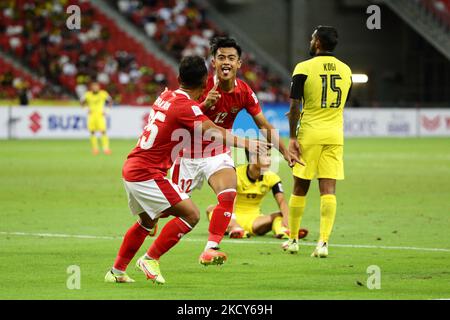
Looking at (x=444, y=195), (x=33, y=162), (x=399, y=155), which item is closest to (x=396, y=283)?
(x=444, y=195)

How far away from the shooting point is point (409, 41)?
5456 centimetres

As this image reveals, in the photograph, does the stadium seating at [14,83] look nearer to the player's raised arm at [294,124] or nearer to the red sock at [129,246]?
the player's raised arm at [294,124]

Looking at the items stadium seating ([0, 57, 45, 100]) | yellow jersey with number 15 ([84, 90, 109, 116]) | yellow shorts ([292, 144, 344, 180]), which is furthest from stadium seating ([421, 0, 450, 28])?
yellow shorts ([292, 144, 344, 180])

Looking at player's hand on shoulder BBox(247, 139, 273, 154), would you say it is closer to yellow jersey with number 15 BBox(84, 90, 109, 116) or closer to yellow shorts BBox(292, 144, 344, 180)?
yellow shorts BBox(292, 144, 344, 180)

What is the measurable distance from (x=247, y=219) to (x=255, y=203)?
278 mm

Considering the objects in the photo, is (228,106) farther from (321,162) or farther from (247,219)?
(247,219)

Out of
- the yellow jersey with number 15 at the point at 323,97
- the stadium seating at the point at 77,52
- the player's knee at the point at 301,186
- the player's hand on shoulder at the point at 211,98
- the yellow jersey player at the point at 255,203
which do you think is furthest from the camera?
the stadium seating at the point at 77,52

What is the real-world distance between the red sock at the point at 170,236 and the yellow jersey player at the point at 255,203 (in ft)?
13.0

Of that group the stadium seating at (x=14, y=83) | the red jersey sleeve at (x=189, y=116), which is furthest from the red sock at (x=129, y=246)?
the stadium seating at (x=14, y=83)

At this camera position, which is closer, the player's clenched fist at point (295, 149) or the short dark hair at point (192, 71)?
the short dark hair at point (192, 71)

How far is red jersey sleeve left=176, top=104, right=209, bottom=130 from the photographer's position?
9.34 meters

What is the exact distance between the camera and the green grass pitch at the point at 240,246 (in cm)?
909
